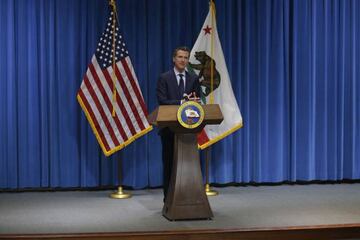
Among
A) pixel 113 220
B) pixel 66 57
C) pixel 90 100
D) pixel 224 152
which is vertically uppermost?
pixel 66 57

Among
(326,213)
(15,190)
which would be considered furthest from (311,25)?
(15,190)

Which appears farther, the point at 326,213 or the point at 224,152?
the point at 224,152

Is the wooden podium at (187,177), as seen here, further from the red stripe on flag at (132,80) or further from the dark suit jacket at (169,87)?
the red stripe on flag at (132,80)

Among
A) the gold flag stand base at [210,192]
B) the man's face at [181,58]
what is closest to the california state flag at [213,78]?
the gold flag stand base at [210,192]

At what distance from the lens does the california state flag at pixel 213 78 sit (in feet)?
20.5

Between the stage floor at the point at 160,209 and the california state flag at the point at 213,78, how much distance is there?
687 millimetres

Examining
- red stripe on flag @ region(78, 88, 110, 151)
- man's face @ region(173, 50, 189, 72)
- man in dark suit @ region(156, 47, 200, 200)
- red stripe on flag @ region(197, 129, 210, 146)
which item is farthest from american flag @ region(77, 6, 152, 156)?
man's face @ region(173, 50, 189, 72)

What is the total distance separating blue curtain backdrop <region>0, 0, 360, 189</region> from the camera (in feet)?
20.7

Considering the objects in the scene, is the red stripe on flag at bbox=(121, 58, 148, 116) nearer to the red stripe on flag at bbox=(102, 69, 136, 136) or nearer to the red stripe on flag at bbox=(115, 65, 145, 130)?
the red stripe on flag at bbox=(115, 65, 145, 130)

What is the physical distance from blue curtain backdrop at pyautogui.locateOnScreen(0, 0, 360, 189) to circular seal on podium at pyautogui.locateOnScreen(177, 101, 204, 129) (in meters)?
1.83

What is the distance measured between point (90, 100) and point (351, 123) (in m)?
3.10

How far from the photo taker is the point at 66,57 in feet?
20.8

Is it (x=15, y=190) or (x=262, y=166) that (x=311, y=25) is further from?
(x=15, y=190)

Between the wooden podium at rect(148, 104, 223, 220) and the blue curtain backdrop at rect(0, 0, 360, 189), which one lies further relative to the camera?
the blue curtain backdrop at rect(0, 0, 360, 189)
